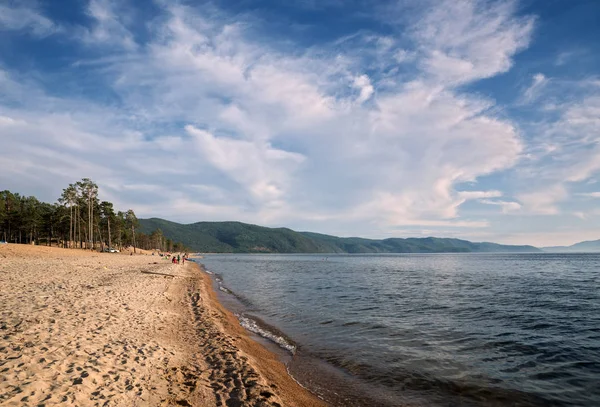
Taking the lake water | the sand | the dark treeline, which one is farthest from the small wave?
the dark treeline

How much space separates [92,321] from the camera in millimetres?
12656

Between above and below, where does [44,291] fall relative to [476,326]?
above

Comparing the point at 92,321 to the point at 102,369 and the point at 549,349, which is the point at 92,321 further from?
the point at 549,349

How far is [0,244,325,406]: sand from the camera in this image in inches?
287

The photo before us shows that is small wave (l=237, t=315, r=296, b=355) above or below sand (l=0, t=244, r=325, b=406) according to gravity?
below

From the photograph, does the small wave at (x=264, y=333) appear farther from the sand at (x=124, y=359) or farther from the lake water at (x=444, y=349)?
the sand at (x=124, y=359)

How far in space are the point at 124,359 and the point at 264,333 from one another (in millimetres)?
8591

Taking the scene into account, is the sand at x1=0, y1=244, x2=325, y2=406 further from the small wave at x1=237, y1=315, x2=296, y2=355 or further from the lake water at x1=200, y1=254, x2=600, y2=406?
the lake water at x1=200, y1=254, x2=600, y2=406

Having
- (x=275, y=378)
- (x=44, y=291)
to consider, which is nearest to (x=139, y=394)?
(x=275, y=378)

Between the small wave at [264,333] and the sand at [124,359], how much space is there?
1.12m

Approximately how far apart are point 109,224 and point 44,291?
9289 centimetres

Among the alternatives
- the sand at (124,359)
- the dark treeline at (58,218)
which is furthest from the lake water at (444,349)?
the dark treeline at (58,218)

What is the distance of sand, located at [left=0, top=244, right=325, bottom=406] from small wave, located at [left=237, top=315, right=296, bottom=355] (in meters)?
1.12

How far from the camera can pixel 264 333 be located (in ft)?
55.6
